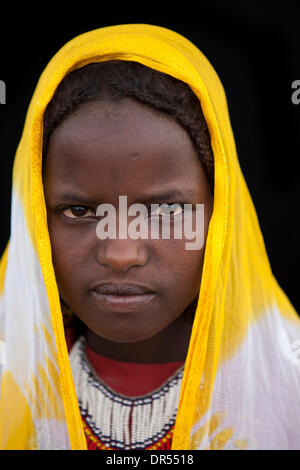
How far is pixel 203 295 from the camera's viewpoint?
1104mm

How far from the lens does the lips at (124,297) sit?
108 cm

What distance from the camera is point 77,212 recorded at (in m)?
1.11

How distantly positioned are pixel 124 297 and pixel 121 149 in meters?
0.31

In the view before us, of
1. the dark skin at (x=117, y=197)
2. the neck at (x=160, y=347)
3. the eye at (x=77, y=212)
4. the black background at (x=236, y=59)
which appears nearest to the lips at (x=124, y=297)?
the dark skin at (x=117, y=197)

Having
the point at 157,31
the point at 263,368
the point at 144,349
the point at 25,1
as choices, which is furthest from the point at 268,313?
the point at 25,1

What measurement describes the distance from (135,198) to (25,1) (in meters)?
1.05

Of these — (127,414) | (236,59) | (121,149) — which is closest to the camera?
(121,149)

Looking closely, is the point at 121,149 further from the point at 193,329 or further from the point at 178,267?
the point at 193,329

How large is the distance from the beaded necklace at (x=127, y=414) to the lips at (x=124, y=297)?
0.31m

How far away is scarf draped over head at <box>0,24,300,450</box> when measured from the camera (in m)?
1.09

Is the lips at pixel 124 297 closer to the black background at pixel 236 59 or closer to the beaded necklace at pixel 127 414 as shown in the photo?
the beaded necklace at pixel 127 414

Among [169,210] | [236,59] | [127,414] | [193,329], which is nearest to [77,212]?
[169,210]

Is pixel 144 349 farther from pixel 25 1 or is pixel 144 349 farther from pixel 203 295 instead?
pixel 25 1

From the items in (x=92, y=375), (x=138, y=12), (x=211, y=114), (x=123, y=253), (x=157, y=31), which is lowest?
(x=92, y=375)
